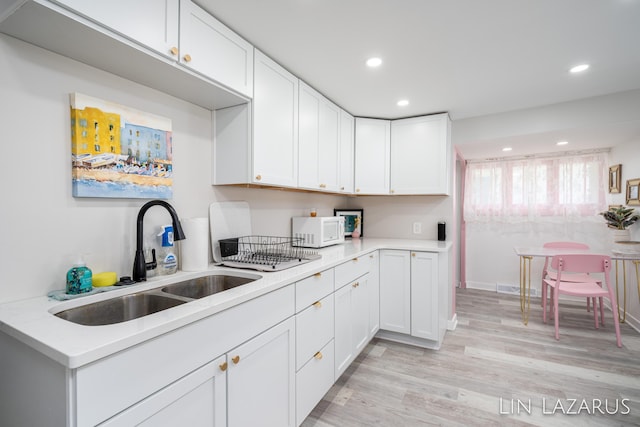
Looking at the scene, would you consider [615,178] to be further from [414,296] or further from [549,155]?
[414,296]

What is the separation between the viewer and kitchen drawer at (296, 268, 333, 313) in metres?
1.63

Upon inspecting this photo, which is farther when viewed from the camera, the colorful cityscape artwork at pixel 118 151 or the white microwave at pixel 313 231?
the white microwave at pixel 313 231

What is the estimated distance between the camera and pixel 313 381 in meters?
1.76

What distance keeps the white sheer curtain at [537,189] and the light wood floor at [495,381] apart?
1.56 meters

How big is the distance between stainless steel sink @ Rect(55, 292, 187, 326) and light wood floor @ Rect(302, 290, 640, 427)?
1180 millimetres

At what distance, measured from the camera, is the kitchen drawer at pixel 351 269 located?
208cm

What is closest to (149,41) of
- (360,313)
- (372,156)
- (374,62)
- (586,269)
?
(374,62)

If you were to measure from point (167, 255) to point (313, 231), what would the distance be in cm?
131

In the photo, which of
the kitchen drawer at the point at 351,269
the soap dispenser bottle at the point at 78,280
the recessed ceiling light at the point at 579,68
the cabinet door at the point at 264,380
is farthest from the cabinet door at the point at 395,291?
the soap dispenser bottle at the point at 78,280

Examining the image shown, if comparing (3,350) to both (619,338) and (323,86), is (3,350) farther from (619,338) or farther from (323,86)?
(619,338)

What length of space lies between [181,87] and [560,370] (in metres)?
3.40

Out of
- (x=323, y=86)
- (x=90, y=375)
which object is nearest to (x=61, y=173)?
(x=90, y=375)

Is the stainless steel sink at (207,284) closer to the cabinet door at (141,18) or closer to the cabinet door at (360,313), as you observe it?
the cabinet door at (360,313)

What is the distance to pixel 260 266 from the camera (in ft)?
5.58
